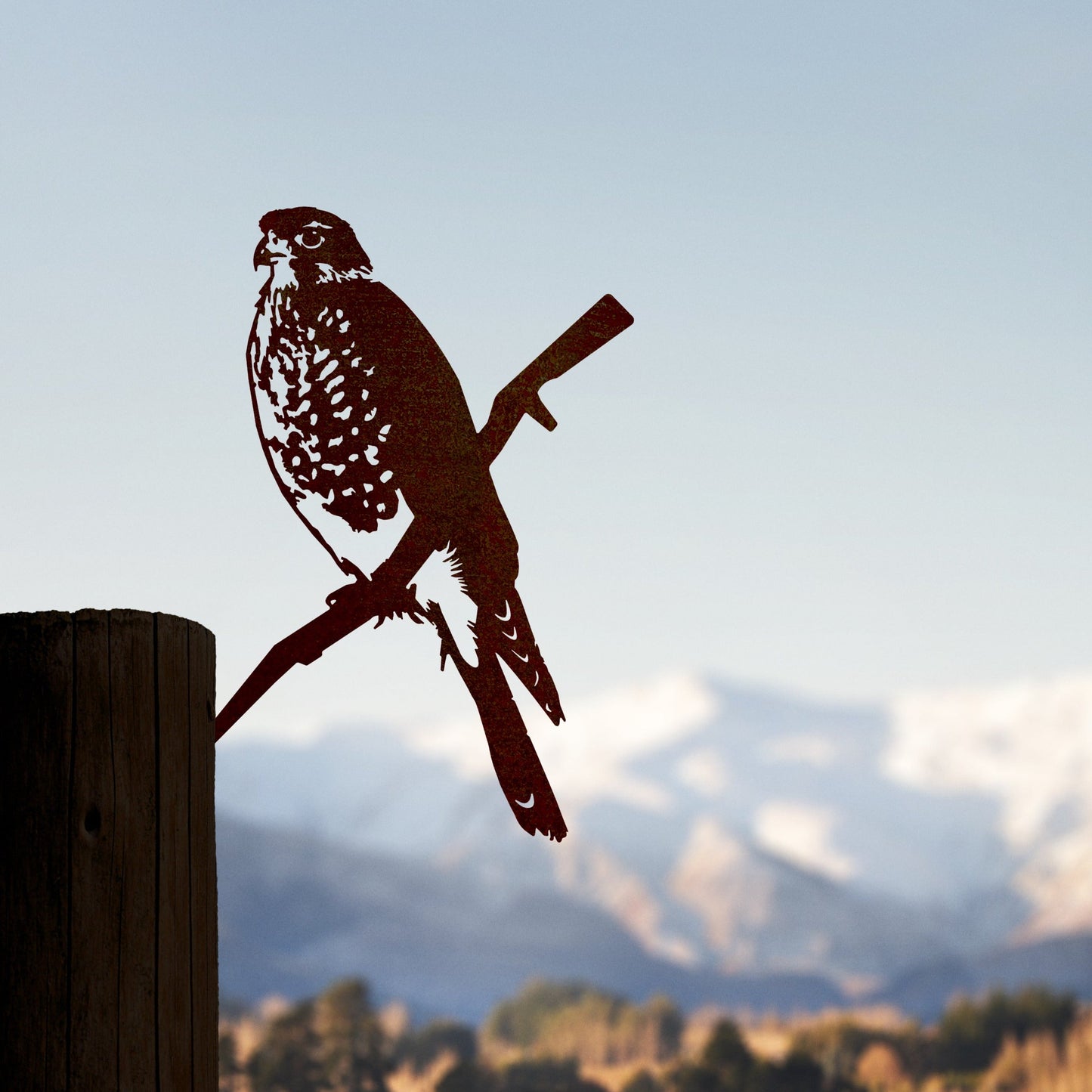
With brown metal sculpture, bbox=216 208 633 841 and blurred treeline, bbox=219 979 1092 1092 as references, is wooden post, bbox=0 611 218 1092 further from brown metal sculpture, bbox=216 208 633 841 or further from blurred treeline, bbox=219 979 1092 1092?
blurred treeline, bbox=219 979 1092 1092

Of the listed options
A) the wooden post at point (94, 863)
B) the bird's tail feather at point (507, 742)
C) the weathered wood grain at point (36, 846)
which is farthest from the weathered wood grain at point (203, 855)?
the bird's tail feather at point (507, 742)

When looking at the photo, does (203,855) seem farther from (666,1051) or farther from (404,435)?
(666,1051)

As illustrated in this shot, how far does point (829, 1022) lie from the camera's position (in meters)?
10.6

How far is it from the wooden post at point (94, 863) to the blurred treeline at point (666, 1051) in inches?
333

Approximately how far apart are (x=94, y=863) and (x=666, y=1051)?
33.1 feet

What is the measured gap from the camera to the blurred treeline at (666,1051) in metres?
9.70

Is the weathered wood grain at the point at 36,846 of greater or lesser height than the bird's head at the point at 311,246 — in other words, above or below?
below

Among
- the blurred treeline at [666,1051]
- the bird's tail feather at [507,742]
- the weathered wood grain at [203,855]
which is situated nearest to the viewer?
the weathered wood grain at [203,855]

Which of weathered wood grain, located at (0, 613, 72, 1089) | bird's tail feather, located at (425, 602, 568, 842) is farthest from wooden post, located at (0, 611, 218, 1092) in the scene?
bird's tail feather, located at (425, 602, 568, 842)

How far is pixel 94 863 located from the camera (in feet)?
5.18

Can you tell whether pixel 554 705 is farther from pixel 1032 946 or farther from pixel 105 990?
pixel 1032 946

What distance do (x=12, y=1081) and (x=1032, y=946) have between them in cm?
2380

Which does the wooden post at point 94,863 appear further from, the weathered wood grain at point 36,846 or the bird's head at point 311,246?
the bird's head at point 311,246

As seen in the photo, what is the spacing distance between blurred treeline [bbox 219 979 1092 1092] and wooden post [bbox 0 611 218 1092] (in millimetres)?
8459
